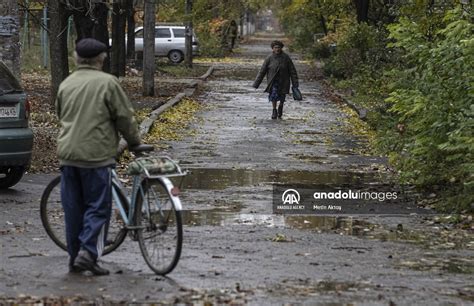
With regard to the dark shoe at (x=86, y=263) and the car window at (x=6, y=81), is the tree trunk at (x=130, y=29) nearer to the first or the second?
the car window at (x=6, y=81)

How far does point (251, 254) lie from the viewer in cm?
910

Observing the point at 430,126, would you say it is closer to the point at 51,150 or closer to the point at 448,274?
the point at 448,274

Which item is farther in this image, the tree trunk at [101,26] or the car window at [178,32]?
the car window at [178,32]

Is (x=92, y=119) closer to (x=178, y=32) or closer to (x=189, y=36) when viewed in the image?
(x=189, y=36)

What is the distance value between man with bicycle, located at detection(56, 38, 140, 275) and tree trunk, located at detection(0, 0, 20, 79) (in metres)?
7.77

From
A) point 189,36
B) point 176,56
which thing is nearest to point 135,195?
point 189,36

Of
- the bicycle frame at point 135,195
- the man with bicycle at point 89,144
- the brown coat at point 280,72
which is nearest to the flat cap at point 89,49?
the man with bicycle at point 89,144

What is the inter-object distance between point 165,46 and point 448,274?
49.3 meters

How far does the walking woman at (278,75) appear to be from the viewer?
25.0 m

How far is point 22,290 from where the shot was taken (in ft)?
24.4

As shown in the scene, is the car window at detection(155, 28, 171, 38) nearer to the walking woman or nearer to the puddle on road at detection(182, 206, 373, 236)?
the walking woman

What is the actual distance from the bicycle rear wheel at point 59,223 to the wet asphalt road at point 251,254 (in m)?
0.12

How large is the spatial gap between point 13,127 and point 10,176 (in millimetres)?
717

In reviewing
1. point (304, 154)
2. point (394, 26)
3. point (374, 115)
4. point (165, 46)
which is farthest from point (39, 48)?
point (394, 26)
